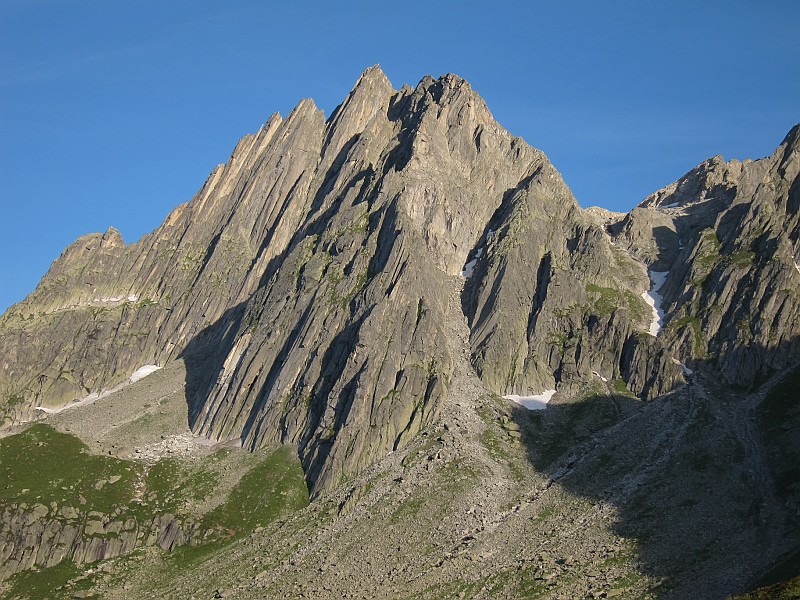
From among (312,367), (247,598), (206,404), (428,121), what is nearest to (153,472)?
(206,404)

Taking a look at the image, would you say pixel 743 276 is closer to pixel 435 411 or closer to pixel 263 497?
pixel 435 411

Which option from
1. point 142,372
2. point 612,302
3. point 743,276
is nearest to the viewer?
point 743,276

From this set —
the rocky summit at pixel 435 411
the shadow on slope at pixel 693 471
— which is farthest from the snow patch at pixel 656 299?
the shadow on slope at pixel 693 471

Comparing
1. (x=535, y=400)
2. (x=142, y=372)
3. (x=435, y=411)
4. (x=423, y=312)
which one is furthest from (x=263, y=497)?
(x=142, y=372)

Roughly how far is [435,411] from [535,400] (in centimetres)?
1812

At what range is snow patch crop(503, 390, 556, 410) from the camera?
148 m

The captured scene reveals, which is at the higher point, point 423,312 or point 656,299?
point 423,312

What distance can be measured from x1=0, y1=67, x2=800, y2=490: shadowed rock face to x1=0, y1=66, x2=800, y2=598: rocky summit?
1.61 ft

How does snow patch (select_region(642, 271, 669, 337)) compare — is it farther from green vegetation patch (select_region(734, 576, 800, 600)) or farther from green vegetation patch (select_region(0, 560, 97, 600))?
green vegetation patch (select_region(0, 560, 97, 600))

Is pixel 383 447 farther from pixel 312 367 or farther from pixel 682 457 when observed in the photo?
pixel 682 457

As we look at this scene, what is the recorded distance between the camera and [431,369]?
491 ft

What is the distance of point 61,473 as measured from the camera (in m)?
146

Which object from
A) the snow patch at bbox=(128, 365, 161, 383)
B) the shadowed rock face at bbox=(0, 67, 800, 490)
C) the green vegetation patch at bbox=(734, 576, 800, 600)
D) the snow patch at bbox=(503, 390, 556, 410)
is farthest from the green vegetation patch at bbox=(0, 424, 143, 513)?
the green vegetation patch at bbox=(734, 576, 800, 600)

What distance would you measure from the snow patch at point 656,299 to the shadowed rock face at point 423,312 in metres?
1.75
